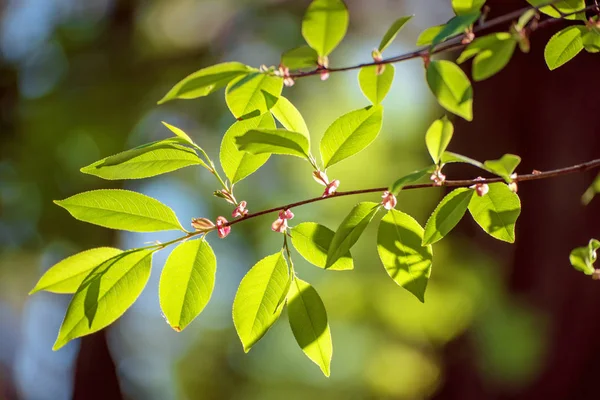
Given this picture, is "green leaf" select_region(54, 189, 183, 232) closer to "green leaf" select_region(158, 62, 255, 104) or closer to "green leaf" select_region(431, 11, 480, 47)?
"green leaf" select_region(158, 62, 255, 104)

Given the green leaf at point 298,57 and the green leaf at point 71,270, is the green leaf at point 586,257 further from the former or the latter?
the green leaf at point 71,270

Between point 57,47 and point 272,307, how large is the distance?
10.6ft

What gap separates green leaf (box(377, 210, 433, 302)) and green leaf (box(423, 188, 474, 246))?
20mm

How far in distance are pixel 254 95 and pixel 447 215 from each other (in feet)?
0.64

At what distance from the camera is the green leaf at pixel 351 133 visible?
504 millimetres

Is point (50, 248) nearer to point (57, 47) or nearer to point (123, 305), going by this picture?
point (57, 47)

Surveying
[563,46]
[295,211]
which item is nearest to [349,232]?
[563,46]

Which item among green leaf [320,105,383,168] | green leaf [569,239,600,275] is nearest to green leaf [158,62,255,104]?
green leaf [320,105,383,168]

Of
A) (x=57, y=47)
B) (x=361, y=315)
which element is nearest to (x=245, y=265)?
(x=361, y=315)

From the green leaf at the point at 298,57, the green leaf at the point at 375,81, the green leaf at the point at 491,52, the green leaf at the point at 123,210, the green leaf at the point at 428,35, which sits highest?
the green leaf at the point at 298,57

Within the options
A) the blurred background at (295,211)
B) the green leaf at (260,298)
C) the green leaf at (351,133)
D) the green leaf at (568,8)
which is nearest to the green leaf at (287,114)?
the green leaf at (351,133)

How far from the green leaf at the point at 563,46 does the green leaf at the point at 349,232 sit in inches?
9.0

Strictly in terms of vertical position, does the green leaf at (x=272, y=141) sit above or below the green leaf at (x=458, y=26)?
below

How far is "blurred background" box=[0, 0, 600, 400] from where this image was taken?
2410 mm
